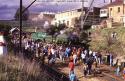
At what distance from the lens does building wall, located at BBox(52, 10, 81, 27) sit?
110312mm

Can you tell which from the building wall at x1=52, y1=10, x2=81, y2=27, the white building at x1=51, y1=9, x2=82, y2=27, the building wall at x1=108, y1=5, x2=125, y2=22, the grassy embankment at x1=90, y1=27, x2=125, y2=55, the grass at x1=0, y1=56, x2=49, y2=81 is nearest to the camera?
the grass at x1=0, y1=56, x2=49, y2=81

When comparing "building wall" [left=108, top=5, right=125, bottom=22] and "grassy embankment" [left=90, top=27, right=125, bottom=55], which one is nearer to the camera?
"grassy embankment" [left=90, top=27, right=125, bottom=55]

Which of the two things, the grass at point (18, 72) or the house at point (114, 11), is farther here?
the house at point (114, 11)

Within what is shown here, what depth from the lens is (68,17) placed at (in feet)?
383

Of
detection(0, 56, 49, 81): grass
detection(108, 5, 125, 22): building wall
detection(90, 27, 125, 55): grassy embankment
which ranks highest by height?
detection(0, 56, 49, 81): grass

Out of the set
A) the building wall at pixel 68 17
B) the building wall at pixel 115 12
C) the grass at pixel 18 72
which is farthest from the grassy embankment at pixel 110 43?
the building wall at pixel 68 17

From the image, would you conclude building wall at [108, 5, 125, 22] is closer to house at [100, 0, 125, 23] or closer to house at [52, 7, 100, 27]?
house at [100, 0, 125, 23]

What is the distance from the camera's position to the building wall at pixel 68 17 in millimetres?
110312

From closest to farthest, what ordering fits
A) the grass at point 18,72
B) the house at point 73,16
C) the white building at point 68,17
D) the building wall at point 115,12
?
the grass at point 18,72 < the building wall at point 115,12 < the house at point 73,16 < the white building at point 68,17

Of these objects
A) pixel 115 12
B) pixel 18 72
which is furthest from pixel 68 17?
pixel 18 72

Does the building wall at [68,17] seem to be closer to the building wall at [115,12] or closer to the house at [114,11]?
the house at [114,11]

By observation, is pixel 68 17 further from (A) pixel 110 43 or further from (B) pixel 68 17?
(A) pixel 110 43

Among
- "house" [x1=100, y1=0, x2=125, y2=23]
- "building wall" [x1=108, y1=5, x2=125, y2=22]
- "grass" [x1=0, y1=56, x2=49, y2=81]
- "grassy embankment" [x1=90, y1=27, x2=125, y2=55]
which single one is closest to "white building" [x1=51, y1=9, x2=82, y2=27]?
"house" [x1=100, y1=0, x2=125, y2=23]

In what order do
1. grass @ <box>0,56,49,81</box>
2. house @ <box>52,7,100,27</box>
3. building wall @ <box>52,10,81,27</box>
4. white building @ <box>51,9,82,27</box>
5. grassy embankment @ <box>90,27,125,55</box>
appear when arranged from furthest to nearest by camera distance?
building wall @ <box>52,10,81,27</box> < white building @ <box>51,9,82,27</box> < house @ <box>52,7,100,27</box> < grassy embankment @ <box>90,27,125,55</box> < grass @ <box>0,56,49,81</box>
